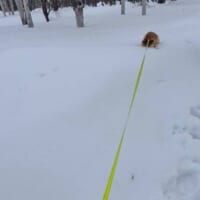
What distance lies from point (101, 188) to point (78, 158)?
37cm

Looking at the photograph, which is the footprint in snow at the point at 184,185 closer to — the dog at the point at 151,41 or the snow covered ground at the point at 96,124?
the snow covered ground at the point at 96,124

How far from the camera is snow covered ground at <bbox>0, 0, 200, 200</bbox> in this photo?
1.94 metres

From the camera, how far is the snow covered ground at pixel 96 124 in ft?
6.36

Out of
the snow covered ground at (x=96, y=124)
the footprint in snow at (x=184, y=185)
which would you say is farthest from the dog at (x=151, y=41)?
the footprint in snow at (x=184, y=185)

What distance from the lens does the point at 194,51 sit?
430 cm

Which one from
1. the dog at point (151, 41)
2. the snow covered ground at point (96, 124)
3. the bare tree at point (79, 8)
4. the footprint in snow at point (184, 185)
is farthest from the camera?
the bare tree at point (79, 8)

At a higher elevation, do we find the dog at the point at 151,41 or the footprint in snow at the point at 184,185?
the dog at the point at 151,41

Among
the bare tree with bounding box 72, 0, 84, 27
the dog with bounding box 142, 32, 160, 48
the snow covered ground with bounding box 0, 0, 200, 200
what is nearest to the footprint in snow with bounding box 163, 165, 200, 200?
the snow covered ground with bounding box 0, 0, 200, 200

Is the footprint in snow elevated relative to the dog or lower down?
lower down

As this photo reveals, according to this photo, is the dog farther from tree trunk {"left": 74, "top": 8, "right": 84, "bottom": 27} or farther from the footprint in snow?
tree trunk {"left": 74, "top": 8, "right": 84, "bottom": 27}

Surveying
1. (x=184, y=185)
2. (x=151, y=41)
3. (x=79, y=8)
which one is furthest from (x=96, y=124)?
(x=79, y=8)

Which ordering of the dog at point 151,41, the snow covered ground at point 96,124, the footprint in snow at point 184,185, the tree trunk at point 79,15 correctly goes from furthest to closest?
1. the tree trunk at point 79,15
2. the dog at point 151,41
3. the snow covered ground at point 96,124
4. the footprint in snow at point 184,185

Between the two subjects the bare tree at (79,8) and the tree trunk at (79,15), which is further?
the tree trunk at (79,15)

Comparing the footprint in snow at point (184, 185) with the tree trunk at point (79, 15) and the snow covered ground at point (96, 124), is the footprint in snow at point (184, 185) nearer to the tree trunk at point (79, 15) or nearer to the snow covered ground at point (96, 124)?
the snow covered ground at point (96, 124)
